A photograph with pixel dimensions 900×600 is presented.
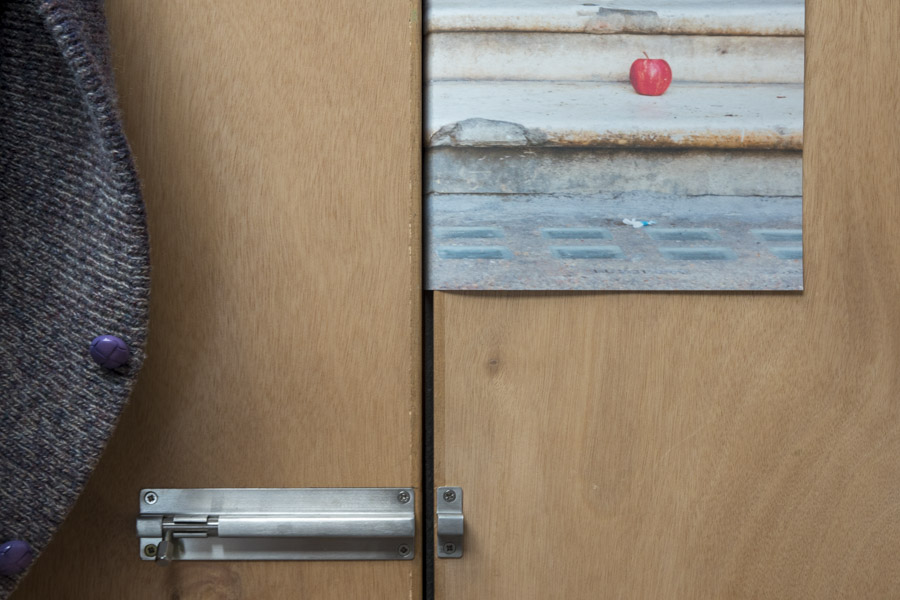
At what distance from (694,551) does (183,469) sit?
15.6 inches

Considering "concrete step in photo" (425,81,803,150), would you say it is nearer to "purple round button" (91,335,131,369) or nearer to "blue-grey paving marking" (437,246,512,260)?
"blue-grey paving marking" (437,246,512,260)

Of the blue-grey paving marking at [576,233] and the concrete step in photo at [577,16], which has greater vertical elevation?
the concrete step in photo at [577,16]

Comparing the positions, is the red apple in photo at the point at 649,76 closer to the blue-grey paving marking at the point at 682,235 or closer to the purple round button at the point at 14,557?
the blue-grey paving marking at the point at 682,235

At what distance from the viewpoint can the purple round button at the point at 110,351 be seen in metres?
0.48

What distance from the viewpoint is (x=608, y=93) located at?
562 millimetres

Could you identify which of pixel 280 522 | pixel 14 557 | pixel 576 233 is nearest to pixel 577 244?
pixel 576 233

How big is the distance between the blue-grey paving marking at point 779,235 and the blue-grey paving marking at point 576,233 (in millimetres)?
119

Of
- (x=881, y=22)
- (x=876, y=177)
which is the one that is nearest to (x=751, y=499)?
(x=876, y=177)

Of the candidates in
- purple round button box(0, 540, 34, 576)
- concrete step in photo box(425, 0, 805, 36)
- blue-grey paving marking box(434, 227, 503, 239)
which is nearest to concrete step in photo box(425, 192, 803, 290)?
blue-grey paving marking box(434, 227, 503, 239)

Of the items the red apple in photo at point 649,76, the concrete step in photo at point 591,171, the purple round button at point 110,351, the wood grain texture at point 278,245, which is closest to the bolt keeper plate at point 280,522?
the wood grain texture at point 278,245

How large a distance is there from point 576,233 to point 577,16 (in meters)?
0.16

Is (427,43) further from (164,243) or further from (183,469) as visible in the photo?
(183,469)

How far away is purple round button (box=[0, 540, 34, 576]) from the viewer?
0.47 meters

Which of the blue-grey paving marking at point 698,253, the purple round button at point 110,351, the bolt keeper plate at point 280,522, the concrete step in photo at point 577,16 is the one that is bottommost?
the bolt keeper plate at point 280,522
